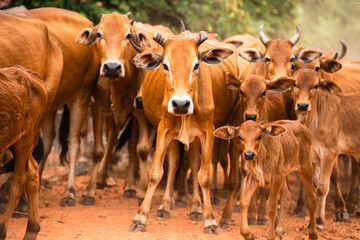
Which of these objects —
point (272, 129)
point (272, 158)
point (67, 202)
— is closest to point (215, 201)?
point (67, 202)

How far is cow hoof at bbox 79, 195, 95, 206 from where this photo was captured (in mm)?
8758

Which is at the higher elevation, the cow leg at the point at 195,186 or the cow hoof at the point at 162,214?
the cow leg at the point at 195,186

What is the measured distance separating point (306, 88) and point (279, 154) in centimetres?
159

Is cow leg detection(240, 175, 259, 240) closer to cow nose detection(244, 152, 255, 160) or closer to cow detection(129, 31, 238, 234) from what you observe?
cow nose detection(244, 152, 255, 160)

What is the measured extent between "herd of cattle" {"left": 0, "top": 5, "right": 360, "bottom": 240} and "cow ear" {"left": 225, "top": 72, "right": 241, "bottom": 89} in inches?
0.5

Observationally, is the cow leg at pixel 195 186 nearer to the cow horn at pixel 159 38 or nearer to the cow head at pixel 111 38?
the cow head at pixel 111 38

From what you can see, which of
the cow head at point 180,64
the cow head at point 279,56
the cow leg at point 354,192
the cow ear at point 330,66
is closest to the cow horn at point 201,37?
the cow head at point 180,64

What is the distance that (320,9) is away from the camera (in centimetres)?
3025

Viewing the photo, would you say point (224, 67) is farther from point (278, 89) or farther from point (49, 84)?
point (49, 84)

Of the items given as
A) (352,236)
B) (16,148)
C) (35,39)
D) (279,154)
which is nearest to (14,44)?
(35,39)

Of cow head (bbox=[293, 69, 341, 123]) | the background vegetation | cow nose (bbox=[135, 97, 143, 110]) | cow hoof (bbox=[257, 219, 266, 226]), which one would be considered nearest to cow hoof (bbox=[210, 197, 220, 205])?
cow hoof (bbox=[257, 219, 266, 226])

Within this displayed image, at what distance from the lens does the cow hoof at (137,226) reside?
22.9 ft

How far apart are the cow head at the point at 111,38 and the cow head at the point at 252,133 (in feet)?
8.00

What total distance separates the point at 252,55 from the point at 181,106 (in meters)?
2.69
